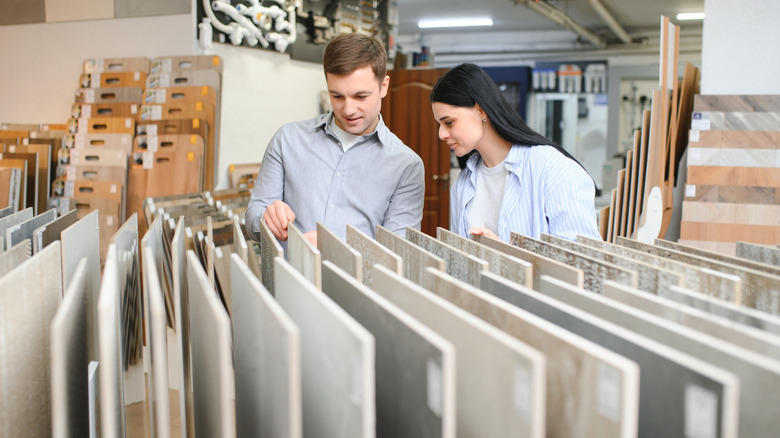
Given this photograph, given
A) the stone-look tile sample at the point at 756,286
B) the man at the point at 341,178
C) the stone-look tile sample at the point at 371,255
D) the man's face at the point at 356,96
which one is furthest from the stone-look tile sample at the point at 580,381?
the man at the point at 341,178

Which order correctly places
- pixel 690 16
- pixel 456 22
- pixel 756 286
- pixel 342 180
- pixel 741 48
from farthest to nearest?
pixel 456 22, pixel 690 16, pixel 741 48, pixel 342 180, pixel 756 286

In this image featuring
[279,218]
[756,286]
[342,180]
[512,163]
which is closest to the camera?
[756,286]

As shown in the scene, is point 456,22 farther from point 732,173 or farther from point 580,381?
point 580,381

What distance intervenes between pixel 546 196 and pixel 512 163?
0.49ft

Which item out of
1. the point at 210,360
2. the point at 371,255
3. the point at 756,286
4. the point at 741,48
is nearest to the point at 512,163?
the point at 371,255

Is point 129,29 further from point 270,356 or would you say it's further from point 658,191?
point 270,356

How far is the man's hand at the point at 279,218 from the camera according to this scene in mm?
1496

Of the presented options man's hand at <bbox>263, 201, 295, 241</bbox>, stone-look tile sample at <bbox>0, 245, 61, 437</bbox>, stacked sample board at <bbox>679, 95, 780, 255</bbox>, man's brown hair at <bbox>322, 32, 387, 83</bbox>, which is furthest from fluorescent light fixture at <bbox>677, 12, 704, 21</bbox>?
stone-look tile sample at <bbox>0, 245, 61, 437</bbox>

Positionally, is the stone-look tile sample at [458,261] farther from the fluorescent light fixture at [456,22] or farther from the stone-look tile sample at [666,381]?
the fluorescent light fixture at [456,22]

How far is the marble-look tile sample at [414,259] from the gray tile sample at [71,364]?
0.42 meters

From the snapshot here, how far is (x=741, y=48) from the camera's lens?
463cm

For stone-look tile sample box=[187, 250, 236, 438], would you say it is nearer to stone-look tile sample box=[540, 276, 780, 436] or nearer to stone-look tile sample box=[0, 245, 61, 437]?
stone-look tile sample box=[0, 245, 61, 437]

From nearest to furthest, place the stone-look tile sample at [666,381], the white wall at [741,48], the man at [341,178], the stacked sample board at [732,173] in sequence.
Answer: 1. the stone-look tile sample at [666,381]
2. the man at [341,178]
3. the stacked sample board at [732,173]
4. the white wall at [741,48]

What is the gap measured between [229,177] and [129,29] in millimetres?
1645
